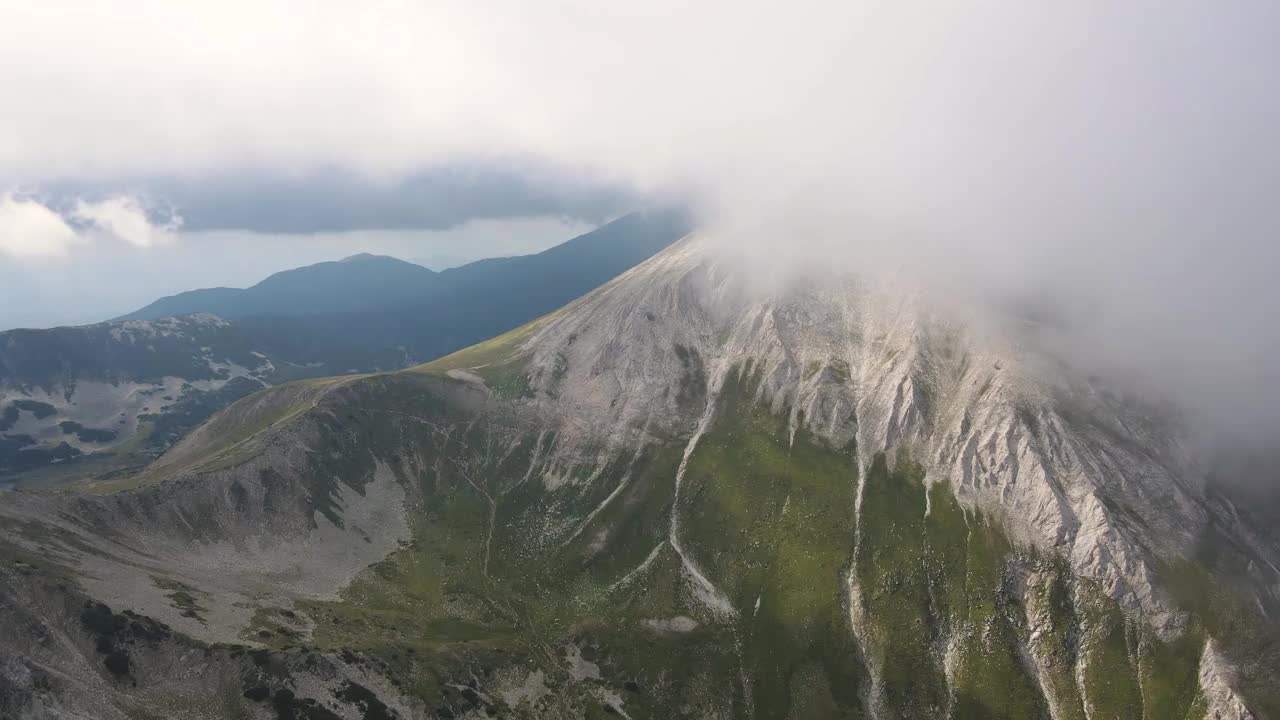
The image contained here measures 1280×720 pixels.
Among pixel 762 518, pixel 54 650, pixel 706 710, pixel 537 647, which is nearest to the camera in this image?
pixel 54 650

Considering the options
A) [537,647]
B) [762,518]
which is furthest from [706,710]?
[762,518]

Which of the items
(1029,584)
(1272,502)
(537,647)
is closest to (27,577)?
(537,647)

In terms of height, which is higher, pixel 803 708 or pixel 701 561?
pixel 701 561

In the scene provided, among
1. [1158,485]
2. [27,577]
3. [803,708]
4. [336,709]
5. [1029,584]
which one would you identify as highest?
[27,577]

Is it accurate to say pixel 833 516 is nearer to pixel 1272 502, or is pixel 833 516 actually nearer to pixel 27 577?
pixel 1272 502

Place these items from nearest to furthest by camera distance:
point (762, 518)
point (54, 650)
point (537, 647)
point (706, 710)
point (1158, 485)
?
point (54, 650)
point (706, 710)
point (537, 647)
point (1158, 485)
point (762, 518)

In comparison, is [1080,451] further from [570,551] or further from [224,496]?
[224,496]

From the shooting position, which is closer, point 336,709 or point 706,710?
point 336,709
